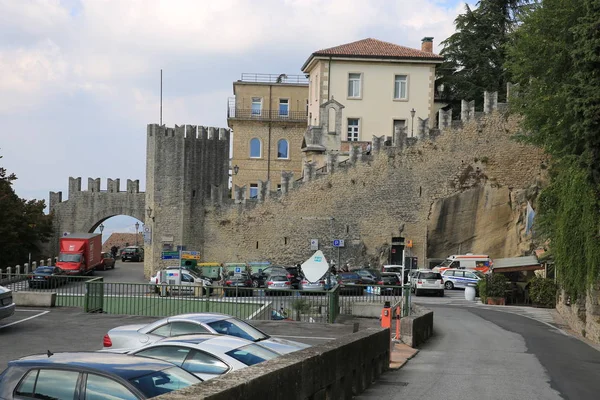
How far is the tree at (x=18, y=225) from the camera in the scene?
2063 inches

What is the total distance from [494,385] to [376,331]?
7.60ft

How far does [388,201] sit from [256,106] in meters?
19.7

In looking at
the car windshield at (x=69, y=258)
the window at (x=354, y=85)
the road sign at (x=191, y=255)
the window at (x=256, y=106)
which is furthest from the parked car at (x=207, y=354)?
the window at (x=256, y=106)

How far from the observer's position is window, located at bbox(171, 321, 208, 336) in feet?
46.4

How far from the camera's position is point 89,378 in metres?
7.84

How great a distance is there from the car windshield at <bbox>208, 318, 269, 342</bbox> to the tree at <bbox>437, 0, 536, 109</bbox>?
45.9 metres

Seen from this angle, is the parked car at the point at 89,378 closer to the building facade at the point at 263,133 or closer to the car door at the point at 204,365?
the car door at the point at 204,365

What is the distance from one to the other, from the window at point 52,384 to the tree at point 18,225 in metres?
45.2

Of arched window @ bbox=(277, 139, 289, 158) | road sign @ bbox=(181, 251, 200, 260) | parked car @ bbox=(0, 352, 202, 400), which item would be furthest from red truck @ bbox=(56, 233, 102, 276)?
parked car @ bbox=(0, 352, 202, 400)

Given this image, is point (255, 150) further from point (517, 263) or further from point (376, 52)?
point (517, 263)

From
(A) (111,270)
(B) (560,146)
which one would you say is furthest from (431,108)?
(B) (560,146)

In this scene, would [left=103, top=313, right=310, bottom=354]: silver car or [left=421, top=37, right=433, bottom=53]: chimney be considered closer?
[left=103, top=313, right=310, bottom=354]: silver car

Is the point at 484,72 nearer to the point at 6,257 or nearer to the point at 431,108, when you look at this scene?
the point at 431,108

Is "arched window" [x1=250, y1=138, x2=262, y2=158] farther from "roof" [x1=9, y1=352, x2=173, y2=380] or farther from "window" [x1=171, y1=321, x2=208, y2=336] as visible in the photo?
"roof" [x1=9, y1=352, x2=173, y2=380]
